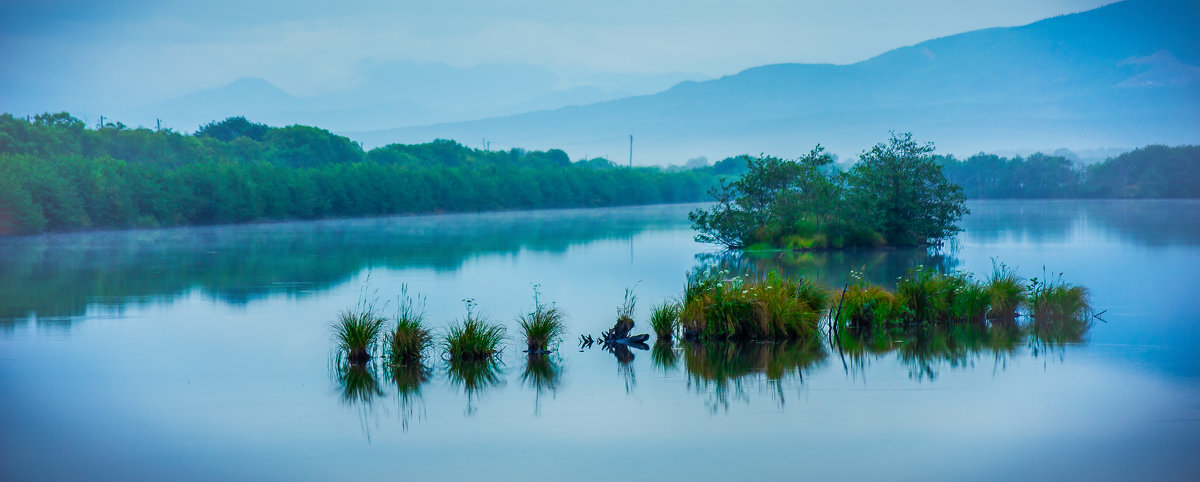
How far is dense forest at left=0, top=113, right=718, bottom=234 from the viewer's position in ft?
151

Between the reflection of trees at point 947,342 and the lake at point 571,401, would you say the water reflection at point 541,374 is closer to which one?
the lake at point 571,401

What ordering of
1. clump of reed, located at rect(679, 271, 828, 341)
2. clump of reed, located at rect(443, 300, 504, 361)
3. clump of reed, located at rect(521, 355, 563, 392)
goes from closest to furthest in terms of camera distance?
clump of reed, located at rect(521, 355, 563, 392)
clump of reed, located at rect(443, 300, 504, 361)
clump of reed, located at rect(679, 271, 828, 341)

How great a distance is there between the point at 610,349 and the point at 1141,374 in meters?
5.83

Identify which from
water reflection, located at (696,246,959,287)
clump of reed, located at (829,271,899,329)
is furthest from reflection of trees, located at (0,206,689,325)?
clump of reed, located at (829,271,899,329)

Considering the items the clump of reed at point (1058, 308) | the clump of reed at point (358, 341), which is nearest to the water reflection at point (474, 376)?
the clump of reed at point (358, 341)

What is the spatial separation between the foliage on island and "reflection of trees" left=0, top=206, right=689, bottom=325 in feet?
20.5

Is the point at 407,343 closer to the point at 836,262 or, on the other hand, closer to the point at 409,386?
the point at 409,386

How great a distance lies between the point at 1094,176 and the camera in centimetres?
10281

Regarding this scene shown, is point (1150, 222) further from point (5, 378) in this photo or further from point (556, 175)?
point (556, 175)

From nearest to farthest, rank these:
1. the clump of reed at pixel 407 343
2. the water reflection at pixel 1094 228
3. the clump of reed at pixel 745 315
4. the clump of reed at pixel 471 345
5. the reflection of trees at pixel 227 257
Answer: the clump of reed at pixel 407 343
the clump of reed at pixel 471 345
the clump of reed at pixel 745 315
the reflection of trees at pixel 227 257
the water reflection at pixel 1094 228

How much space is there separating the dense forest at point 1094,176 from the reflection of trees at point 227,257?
63.2 metres

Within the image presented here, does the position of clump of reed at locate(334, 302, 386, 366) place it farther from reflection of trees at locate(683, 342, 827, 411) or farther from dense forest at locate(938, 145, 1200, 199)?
dense forest at locate(938, 145, 1200, 199)

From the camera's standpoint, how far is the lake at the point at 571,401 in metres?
8.24

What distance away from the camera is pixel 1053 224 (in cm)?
4666
